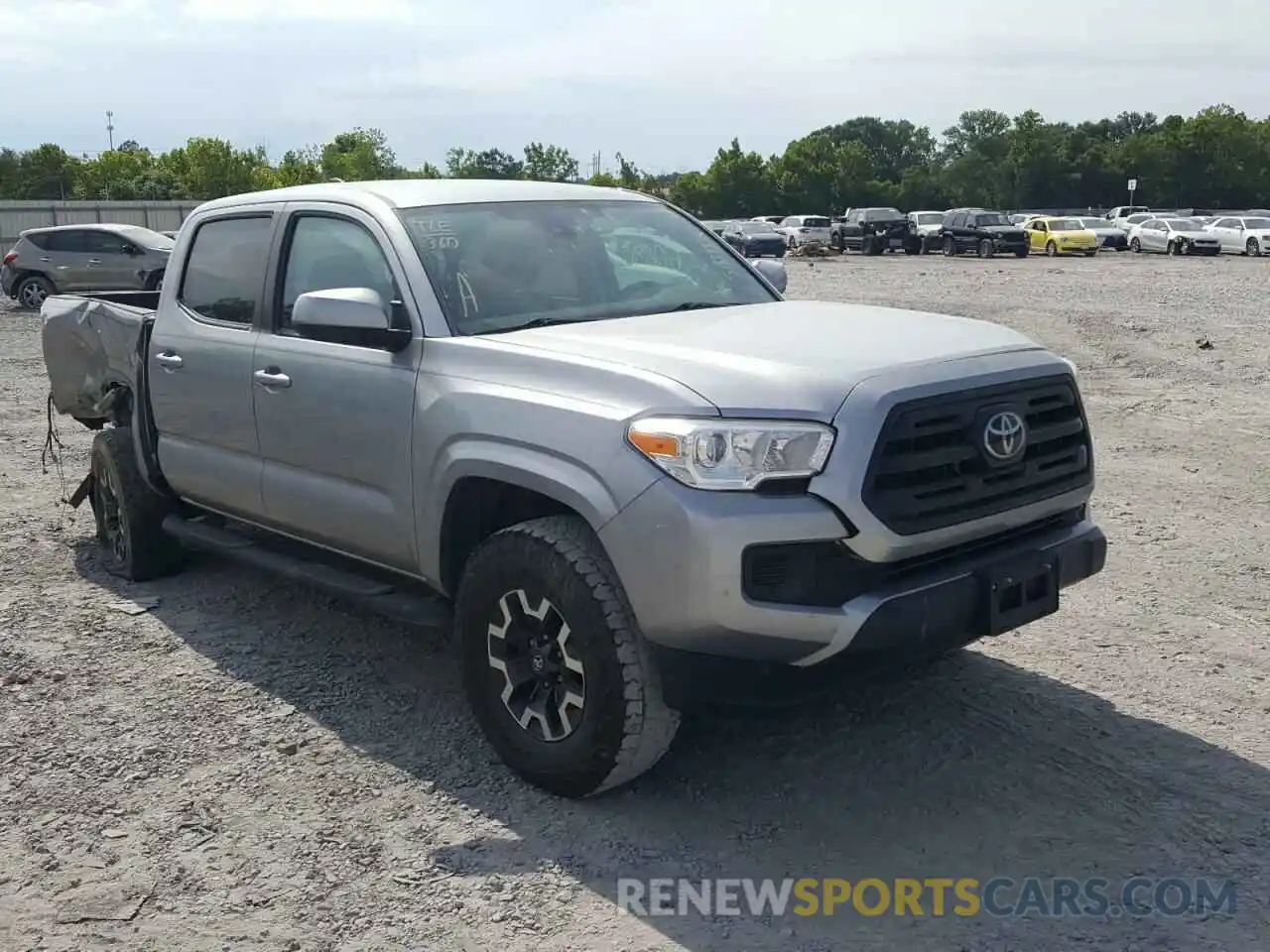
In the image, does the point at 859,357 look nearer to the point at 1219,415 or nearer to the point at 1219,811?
the point at 1219,811

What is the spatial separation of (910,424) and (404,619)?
1.96 m

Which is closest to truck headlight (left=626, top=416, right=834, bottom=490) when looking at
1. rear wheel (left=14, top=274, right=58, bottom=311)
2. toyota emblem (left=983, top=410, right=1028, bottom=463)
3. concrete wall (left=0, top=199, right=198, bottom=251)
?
toyota emblem (left=983, top=410, right=1028, bottom=463)

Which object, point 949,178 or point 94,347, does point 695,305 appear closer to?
point 94,347

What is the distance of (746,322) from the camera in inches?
173

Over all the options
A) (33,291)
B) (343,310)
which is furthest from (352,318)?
(33,291)

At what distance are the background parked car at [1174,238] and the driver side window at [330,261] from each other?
Result: 4152 cm

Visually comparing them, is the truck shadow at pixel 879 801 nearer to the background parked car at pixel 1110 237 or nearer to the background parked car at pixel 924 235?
the background parked car at pixel 1110 237

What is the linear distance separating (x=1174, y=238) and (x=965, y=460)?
42.6 meters

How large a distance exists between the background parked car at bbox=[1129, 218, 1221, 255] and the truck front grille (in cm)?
4136

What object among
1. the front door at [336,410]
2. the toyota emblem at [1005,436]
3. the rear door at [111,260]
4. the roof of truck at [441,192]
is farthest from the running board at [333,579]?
the rear door at [111,260]

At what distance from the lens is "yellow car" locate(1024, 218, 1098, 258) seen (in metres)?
42.7

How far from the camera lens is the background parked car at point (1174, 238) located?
41.3 m

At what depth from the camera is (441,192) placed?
196 inches

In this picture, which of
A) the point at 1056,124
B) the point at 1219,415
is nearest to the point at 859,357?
the point at 1219,415
